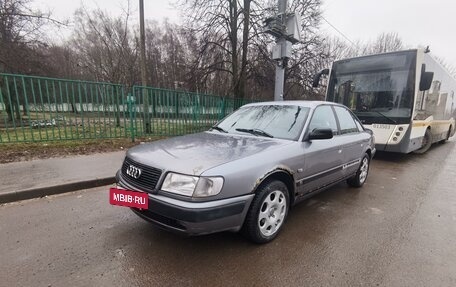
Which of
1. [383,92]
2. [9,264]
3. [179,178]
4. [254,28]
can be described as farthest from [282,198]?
[254,28]

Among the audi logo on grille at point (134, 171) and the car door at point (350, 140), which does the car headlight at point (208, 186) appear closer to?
the audi logo on grille at point (134, 171)

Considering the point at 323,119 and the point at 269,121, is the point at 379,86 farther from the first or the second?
the point at 269,121

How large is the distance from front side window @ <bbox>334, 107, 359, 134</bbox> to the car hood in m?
1.68

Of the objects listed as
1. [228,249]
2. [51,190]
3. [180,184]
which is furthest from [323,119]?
[51,190]

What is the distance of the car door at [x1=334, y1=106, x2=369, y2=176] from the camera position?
4.05m

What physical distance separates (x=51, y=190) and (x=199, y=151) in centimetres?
295

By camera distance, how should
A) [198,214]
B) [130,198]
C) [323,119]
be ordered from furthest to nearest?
[323,119] < [130,198] < [198,214]

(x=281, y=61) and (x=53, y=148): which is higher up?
(x=281, y=61)

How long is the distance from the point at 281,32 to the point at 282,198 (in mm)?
6247

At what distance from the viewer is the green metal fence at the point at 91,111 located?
638 cm

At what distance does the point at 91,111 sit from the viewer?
730 centimetres

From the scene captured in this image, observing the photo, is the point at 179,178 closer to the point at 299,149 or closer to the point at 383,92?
the point at 299,149

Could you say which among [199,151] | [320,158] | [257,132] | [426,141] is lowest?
[426,141]

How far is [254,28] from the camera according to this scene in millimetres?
12570
